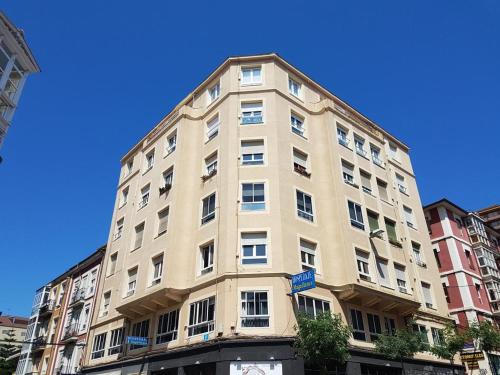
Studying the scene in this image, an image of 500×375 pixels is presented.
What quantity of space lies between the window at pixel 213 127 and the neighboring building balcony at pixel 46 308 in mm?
25788

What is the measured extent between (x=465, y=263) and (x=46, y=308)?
130ft

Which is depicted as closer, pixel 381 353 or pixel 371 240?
pixel 381 353

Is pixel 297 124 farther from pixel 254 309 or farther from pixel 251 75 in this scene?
pixel 254 309

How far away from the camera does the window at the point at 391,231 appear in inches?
1045

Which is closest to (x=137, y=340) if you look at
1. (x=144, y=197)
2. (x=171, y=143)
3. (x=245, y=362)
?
(x=245, y=362)

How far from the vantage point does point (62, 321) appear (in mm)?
36406

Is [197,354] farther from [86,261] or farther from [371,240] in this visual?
[86,261]

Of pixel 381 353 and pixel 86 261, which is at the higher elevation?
pixel 86 261

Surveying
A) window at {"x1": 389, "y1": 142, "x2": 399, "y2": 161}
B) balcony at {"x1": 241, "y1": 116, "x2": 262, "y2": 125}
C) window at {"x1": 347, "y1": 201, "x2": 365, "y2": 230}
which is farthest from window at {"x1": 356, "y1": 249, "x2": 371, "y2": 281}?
window at {"x1": 389, "y1": 142, "x2": 399, "y2": 161}

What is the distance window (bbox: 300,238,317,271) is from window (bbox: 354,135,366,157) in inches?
397

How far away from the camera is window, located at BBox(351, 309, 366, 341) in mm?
21094

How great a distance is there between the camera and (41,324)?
40.9 metres

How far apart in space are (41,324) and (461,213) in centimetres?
4241

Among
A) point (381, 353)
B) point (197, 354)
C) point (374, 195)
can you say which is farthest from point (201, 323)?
point (374, 195)
